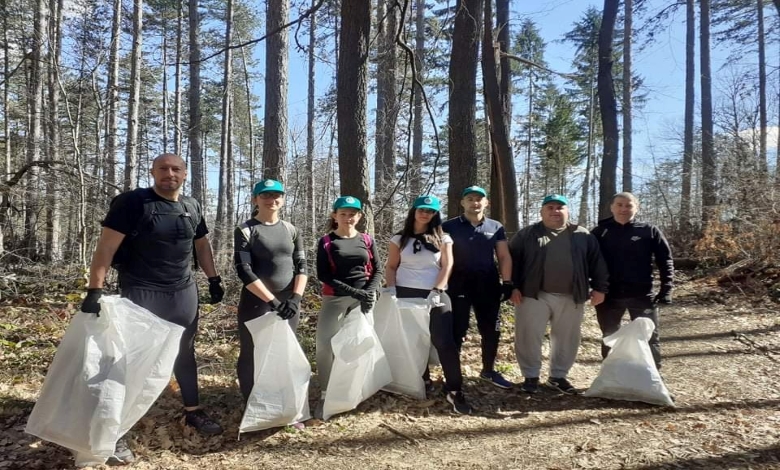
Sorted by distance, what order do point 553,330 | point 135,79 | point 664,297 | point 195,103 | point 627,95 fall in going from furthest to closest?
1. point 627,95
2. point 195,103
3. point 135,79
4. point 553,330
5. point 664,297

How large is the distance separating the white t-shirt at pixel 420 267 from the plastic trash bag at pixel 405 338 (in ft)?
0.55

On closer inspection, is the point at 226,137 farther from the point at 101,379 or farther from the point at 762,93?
the point at 762,93

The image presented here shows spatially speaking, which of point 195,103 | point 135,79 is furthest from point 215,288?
point 195,103

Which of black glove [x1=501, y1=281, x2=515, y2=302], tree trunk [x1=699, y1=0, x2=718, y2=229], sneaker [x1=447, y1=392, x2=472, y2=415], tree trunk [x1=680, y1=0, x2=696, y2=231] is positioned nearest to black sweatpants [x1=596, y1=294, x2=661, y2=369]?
black glove [x1=501, y1=281, x2=515, y2=302]

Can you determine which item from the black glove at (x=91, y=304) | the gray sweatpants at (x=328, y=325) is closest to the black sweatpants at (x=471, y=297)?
the gray sweatpants at (x=328, y=325)

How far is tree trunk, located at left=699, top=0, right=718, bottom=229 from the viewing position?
1288cm

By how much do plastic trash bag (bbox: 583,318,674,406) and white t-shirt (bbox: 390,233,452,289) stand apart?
1.62 m

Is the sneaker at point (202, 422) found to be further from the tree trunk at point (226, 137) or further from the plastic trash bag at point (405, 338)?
the tree trunk at point (226, 137)

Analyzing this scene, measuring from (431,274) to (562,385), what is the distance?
5.30ft

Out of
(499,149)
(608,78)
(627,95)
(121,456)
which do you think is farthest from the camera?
(627,95)

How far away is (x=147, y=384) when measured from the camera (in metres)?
2.86

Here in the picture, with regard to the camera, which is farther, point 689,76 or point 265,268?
point 689,76

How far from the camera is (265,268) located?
10.8ft

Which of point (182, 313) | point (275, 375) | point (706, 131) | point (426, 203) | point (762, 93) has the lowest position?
point (275, 375)
